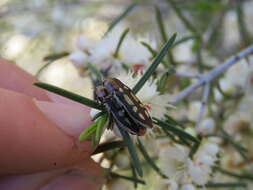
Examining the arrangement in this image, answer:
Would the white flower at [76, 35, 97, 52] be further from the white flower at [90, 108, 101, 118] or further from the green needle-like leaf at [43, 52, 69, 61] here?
the white flower at [90, 108, 101, 118]

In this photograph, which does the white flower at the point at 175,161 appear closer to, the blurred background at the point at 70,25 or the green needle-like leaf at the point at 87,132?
the green needle-like leaf at the point at 87,132

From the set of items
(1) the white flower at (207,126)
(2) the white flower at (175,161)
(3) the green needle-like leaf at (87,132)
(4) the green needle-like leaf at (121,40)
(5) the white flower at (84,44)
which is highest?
(5) the white flower at (84,44)

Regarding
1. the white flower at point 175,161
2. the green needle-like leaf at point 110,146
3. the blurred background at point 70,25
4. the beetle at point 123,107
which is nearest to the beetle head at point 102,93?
the beetle at point 123,107

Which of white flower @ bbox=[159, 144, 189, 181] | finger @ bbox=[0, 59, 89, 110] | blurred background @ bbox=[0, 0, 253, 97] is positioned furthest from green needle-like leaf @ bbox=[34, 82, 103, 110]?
blurred background @ bbox=[0, 0, 253, 97]

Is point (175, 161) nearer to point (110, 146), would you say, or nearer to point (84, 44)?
point (110, 146)

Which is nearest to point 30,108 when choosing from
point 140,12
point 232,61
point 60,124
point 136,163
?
point 60,124

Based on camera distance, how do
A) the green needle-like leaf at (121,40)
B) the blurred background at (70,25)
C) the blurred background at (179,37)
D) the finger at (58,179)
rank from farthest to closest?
1. the blurred background at (70,25)
2. the blurred background at (179,37)
3. the green needle-like leaf at (121,40)
4. the finger at (58,179)
